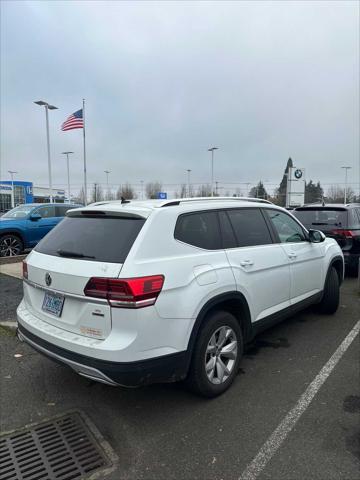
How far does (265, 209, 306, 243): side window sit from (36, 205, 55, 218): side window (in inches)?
344

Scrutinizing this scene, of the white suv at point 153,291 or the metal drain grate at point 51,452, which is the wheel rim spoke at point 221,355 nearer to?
the white suv at point 153,291

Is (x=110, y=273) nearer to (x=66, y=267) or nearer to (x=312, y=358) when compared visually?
(x=66, y=267)

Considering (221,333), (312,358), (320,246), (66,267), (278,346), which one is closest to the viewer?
(66,267)

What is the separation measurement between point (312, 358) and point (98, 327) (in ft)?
8.60

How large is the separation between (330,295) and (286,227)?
4.88 feet

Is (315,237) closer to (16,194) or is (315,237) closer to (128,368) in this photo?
(128,368)

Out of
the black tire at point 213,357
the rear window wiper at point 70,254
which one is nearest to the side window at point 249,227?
the black tire at point 213,357

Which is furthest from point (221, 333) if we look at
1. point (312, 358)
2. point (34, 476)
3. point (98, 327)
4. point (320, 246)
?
point (320, 246)

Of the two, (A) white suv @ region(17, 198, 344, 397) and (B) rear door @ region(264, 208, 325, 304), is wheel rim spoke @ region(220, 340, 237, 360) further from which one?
(B) rear door @ region(264, 208, 325, 304)

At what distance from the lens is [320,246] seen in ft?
17.4

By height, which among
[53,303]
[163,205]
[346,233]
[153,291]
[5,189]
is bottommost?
[53,303]

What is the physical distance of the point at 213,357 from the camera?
335 cm

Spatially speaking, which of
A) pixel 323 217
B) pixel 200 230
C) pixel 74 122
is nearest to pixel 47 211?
pixel 323 217

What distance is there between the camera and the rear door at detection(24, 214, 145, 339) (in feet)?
9.16
